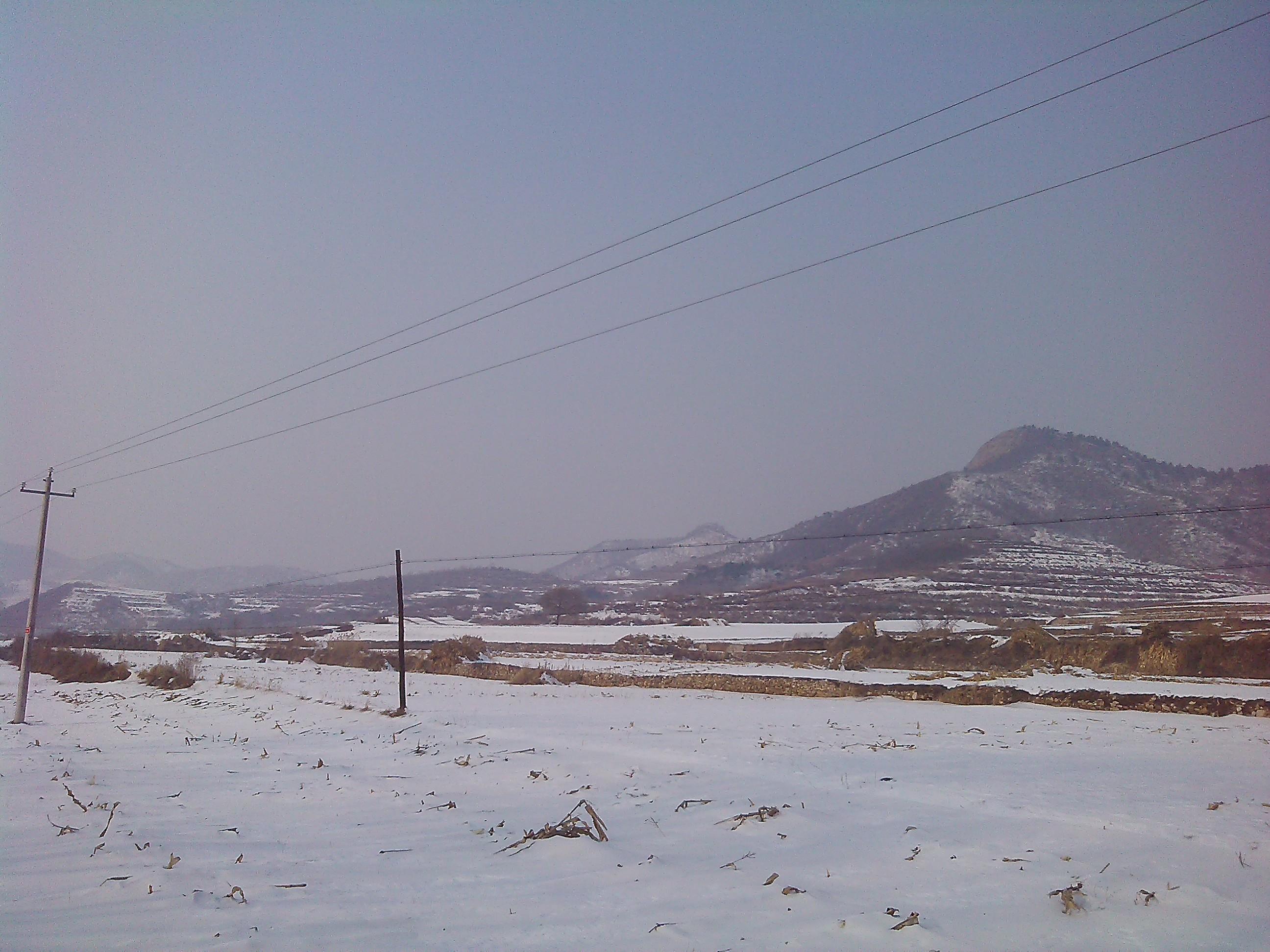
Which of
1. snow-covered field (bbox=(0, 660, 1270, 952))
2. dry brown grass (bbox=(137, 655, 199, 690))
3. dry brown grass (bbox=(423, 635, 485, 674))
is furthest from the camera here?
dry brown grass (bbox=(423, 635, 485, 674))

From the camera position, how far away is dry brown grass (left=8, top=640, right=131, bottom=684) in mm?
44906

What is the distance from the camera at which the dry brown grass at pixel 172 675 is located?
36.0 meters

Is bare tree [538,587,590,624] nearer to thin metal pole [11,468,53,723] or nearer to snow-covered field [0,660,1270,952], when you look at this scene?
thin metal pole [11,468,53,723]

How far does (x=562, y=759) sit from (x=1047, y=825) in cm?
771

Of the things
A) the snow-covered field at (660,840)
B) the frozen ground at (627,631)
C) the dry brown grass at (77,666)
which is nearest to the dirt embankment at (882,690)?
the snow-covered field at (660,840)

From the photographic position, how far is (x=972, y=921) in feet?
20.5

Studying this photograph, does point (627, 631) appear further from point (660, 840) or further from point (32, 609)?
point (660, 840)

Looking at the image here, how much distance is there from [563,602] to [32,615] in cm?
8722

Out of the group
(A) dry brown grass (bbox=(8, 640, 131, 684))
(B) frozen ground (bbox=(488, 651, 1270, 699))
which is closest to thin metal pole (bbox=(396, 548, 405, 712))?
(B) frozen ground (bbox=(488, 651, 1270, 699))

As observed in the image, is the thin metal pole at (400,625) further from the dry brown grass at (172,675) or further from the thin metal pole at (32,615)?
the dry brown grass at (172,675)

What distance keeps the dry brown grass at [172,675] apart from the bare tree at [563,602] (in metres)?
68.9

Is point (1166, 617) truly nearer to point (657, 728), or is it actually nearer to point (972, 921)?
point (657, 728)

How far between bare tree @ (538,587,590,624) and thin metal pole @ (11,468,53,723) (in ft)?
269

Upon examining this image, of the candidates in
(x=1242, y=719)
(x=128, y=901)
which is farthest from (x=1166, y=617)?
(x=128, y=901)
